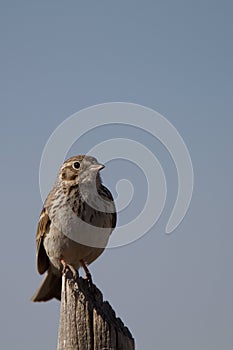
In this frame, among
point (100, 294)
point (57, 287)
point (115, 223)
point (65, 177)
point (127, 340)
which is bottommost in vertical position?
point (127, 340)

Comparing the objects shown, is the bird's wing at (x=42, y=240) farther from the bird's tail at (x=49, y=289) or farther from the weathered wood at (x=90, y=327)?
the weathered wood at (x=90, y=327)

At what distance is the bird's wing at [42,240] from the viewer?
31.1ft

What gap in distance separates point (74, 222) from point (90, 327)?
3846 millimetres

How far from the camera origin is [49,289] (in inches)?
364

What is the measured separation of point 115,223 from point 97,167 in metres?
0.77

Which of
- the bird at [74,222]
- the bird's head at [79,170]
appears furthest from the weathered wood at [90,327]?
the bird's head at [79,170]

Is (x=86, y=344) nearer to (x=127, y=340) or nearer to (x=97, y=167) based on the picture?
(x=127, y=340)

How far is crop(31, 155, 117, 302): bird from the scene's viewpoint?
8953 mm

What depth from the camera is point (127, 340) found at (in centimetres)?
508

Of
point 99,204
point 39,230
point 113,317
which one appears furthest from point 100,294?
point 39,230

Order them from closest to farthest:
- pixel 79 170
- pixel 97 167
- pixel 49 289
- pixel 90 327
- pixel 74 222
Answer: pixel 90 327 < pixel 74 222 < pixel 97 167 < pixel 49 289 < pixel 79 170

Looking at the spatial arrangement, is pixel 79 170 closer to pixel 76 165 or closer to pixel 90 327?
pixel 76 165

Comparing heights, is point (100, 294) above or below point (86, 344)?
above

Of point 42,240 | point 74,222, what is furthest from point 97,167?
point 42,240
